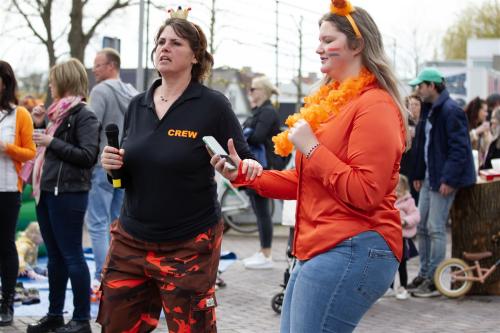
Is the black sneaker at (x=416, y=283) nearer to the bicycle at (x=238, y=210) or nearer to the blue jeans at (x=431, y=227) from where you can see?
the blue jeans at (x=431, y=227)

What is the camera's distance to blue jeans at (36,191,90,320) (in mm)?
5906

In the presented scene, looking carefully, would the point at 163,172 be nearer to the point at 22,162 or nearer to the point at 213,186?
the point at 213,186

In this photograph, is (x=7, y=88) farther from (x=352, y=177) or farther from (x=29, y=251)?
(x=352, y=177)

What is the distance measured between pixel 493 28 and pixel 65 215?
57649 millimetres

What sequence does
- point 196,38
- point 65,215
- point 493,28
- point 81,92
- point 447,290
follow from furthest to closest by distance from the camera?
point 493,28
point 447,290
point 81,92
point 65,215
point 196,38

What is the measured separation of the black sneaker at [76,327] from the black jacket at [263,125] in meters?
3.45

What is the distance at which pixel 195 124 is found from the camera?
403 centimetres

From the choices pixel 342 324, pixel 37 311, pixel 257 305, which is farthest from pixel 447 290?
pixel 342 324

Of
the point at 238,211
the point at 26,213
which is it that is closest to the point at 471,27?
the point at 238,211

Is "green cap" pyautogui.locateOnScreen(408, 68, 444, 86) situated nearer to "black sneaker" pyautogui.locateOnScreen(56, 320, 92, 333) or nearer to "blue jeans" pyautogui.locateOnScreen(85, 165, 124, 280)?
"blue jeans" pyautogui.locateOnScreen(85, 165, 124, 280)

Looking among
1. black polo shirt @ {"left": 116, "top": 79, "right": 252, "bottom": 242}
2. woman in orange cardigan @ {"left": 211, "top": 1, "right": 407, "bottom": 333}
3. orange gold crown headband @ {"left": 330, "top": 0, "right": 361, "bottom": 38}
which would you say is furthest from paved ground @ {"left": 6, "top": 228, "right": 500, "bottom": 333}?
orange gold crown headband @ {"left": 330, "top": 0, "right": 361, "bottom": 38}

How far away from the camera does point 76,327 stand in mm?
6051

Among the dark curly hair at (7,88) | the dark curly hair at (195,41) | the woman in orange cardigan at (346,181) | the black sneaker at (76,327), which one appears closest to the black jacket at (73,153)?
the dark curly hair at (7,88)

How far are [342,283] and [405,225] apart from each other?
487cm
